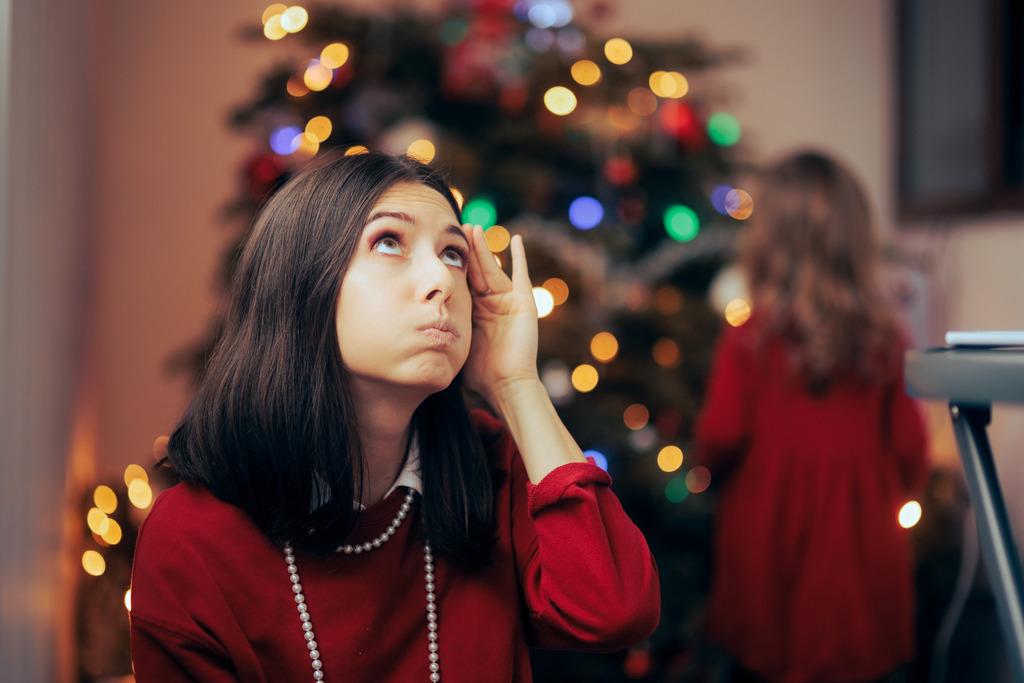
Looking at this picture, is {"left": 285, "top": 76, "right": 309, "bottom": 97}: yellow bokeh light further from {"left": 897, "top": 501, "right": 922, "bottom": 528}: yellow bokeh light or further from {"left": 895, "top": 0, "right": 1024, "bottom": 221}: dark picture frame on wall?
{"left": 895, "top": 0, "right": 1024, "bottom": 221}: dark picture frame on wall

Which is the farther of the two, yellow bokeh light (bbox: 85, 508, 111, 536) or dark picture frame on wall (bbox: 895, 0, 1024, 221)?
dark picture frame on wall (bbox: 895, 0, 1024, 221)

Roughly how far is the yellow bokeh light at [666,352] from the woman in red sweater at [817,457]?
57cm

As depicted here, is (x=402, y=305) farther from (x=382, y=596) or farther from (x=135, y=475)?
(x=135, y=475)

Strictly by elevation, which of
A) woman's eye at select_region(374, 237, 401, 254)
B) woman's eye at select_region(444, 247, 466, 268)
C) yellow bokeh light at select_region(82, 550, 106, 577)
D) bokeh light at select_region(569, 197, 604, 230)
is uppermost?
bokeh light at select_region(569, 197, 604, 230)

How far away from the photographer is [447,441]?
105 centimetres

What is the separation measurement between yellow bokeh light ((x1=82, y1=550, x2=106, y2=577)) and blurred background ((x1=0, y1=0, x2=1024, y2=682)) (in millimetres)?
12

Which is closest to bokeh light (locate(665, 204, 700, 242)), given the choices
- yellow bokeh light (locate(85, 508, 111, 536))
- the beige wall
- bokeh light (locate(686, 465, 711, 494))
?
bokeh light (locate(686, 465, 711, 494))

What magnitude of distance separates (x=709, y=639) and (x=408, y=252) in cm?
167

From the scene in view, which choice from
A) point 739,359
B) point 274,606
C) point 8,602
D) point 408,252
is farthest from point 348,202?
point 739,359

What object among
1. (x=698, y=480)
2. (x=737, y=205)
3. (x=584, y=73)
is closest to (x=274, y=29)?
(x=584, y=73)

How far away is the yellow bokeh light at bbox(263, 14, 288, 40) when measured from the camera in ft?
8.72

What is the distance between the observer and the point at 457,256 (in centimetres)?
101

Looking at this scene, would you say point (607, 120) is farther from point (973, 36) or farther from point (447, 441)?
point (447, 441)

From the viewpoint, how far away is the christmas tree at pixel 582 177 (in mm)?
2572
